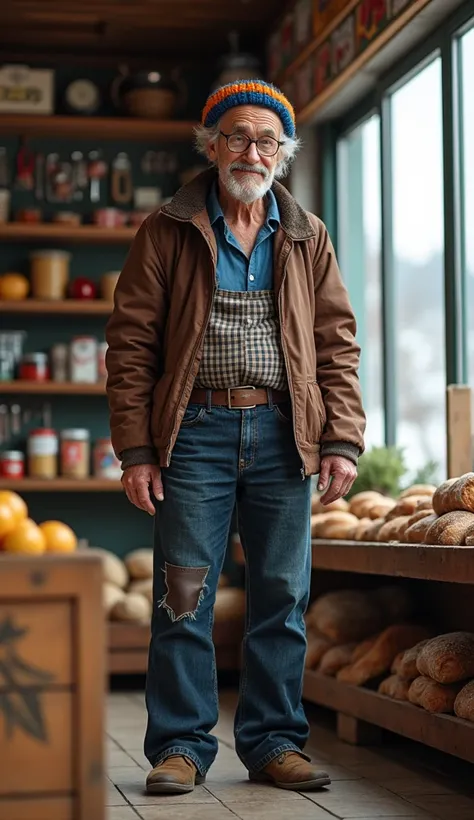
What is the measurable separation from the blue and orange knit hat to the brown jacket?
6.7 inches

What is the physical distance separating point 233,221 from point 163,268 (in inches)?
7.6

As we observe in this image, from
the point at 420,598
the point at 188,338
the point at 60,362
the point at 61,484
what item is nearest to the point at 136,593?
the point at 61,484

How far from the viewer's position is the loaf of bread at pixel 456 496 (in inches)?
118

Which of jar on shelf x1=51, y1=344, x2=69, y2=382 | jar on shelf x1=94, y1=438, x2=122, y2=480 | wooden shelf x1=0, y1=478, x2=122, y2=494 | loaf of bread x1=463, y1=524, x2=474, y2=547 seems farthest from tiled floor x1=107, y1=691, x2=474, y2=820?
jar on shelf x1=51, y1=344, x2=69, y2=382

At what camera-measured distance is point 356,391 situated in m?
2.92

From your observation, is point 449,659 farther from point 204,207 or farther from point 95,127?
point 95,127

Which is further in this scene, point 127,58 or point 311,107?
point 127,58

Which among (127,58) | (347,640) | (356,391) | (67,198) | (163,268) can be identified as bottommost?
(347,640)

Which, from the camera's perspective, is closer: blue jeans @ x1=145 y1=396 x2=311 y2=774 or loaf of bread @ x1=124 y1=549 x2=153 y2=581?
blue jeans @ x1=145 y1=396 x2=311 y2=774

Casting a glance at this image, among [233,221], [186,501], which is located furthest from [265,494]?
[233,221]

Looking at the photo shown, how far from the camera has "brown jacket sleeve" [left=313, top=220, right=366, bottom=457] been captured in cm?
287

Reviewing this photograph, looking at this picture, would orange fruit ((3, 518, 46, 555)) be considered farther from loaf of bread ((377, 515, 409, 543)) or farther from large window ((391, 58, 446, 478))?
large window ((391, 58, 446, 478))

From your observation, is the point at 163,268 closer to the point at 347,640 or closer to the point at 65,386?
the point at 347,640

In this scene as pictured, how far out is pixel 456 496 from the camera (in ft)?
9.93
